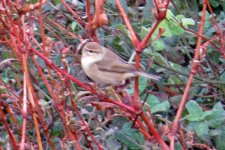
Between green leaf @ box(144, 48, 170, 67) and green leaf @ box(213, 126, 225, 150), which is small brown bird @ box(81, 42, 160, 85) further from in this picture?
green leaf @ box(213, 126, 225, 150)

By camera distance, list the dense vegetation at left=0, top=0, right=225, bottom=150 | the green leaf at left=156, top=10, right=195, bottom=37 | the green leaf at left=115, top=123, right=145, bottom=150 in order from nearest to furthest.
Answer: the dense vegetation at left=0, top=0, right=225, bottom=150
the green leaf at left=156, top=10, right=195, bottom=37
the green leaf at left=115, top=123, right=145, bottom=150

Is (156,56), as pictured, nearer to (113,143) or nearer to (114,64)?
(114,64)

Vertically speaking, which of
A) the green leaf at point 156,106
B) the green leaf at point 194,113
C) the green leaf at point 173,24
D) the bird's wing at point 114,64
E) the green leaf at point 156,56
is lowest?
the green leaf at point 156,106

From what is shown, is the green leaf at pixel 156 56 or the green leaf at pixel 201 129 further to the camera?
the green leaf at pixel 156 56

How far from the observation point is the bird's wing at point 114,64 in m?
2.82

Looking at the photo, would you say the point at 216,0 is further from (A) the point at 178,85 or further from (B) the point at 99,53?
(B) the point at 99,53

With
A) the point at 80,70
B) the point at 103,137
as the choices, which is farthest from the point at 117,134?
the point at 80,70

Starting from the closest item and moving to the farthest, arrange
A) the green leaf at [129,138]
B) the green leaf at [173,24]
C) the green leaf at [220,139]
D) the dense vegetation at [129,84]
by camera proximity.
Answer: the dense vegetation at [129,84] < the green leaf at [173,24] < the green leaf at [220,139] < the green leaf at [129,138]

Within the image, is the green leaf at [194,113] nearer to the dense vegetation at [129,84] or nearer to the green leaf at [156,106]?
the dense vegetation at [129,84]

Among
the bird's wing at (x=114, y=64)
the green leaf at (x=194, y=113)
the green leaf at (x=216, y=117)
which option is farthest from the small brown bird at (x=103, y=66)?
the green leaf at (x=216, y=117)

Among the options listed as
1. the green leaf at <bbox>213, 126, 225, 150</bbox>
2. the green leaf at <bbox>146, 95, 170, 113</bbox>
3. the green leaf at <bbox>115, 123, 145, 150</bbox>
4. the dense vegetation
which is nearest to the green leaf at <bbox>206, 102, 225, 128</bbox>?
the dense vegetation

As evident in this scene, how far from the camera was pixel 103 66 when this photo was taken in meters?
3.03

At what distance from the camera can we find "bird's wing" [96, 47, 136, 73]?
9.24 ft

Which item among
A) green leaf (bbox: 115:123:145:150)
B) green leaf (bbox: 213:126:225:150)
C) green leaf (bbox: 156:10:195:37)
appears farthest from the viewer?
green leaf (bbox: 115:123:145:150)
